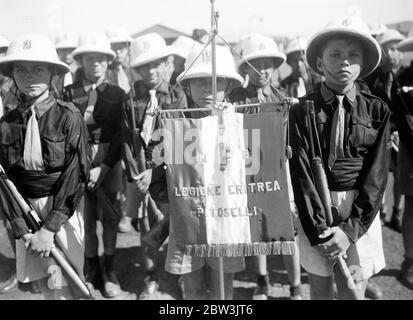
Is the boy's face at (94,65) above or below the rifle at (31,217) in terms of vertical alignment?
above

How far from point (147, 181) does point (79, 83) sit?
4.49 ft

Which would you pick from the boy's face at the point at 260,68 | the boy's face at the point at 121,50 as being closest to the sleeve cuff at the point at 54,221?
the boy's face at the point at 260,68

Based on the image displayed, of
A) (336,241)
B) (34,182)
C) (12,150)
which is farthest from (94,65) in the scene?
(336,241)

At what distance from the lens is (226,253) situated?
8.26 feet

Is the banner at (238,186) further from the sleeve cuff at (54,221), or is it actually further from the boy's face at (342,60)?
the sleeve cuff at (54,221)

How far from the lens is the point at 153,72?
393 cm

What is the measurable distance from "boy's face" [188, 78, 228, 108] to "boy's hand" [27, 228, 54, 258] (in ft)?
4.57

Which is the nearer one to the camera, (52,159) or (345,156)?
(345,156)

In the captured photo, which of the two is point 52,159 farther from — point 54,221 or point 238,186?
point 238,186

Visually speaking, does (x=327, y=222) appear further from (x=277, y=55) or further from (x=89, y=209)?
(x=89, y=209)

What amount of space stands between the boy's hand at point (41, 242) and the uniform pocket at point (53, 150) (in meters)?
0.46

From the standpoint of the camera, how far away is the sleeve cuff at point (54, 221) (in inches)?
110

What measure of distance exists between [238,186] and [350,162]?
732 mm
